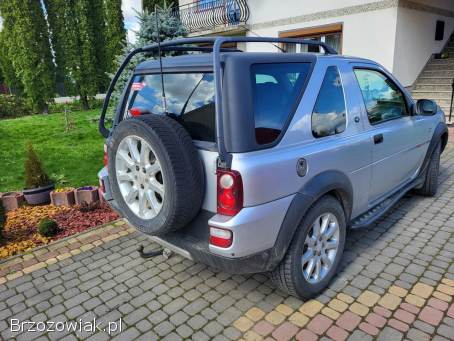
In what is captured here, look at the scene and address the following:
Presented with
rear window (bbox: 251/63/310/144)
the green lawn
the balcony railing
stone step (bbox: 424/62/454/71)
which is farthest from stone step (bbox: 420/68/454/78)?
rear window (bbox: 251/63/310/144)

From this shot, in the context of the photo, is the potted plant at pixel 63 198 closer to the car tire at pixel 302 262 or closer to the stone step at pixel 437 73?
the car tire at pixel 302 262

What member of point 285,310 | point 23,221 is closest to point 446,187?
point 285,310

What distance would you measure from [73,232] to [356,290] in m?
3.18

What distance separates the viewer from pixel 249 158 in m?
2.20

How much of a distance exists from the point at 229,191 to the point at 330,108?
124cm

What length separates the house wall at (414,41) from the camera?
10.0 metres

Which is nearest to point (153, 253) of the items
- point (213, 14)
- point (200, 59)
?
point (200, 59)

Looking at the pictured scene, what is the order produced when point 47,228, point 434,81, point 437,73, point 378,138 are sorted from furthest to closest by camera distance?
point 437,73 < point 434,81 < point 47,228 < point 378,138

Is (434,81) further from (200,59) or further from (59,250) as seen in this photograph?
(59,250)

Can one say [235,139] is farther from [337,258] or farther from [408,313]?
[408,313]

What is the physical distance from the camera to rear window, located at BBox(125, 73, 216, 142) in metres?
2.49

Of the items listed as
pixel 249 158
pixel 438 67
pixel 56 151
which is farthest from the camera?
pixel 438 67

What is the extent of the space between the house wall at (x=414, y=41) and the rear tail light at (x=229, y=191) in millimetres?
9629

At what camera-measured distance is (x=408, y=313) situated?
2.63 m
